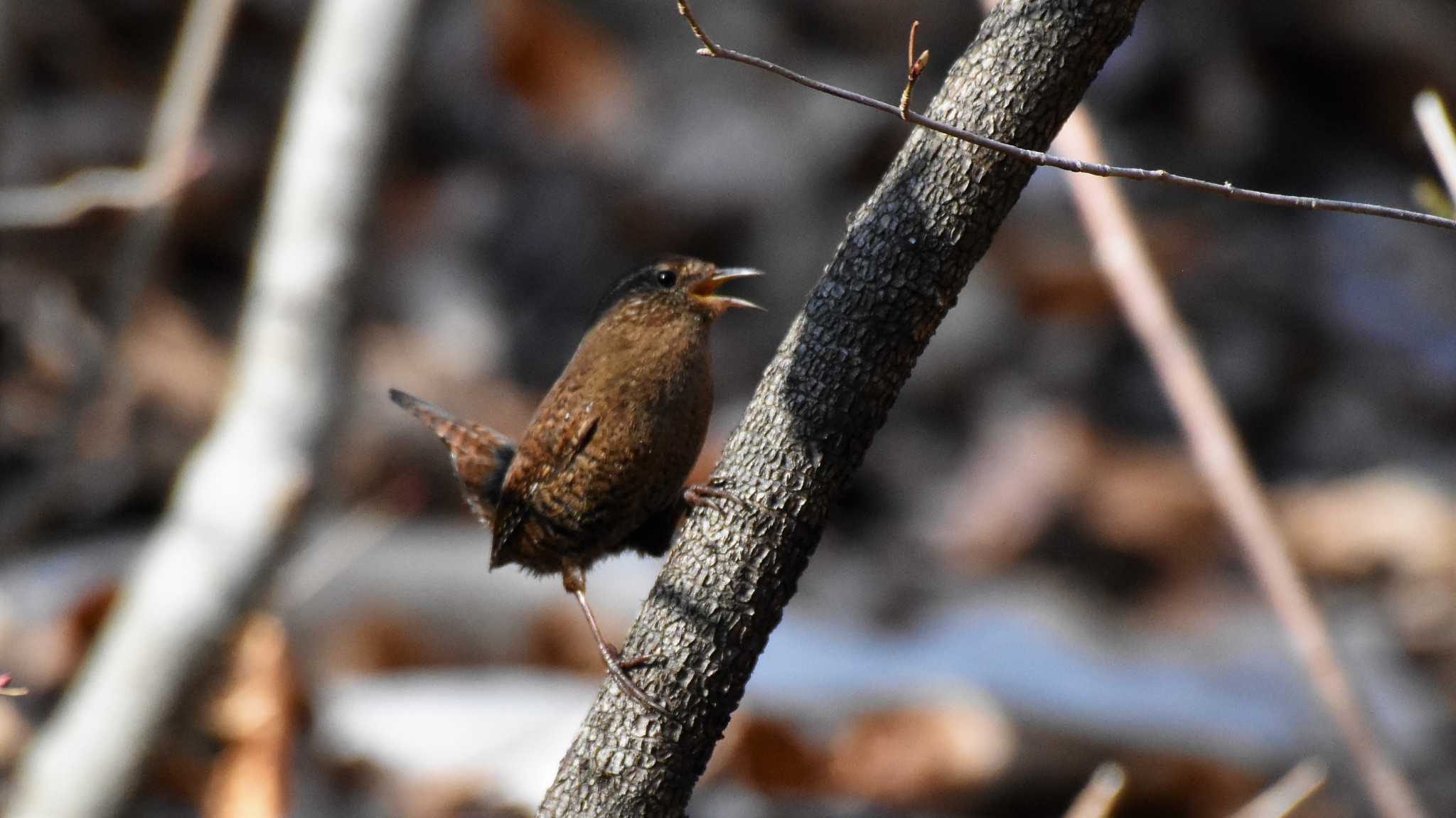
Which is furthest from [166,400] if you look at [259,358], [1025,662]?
[1025,662]

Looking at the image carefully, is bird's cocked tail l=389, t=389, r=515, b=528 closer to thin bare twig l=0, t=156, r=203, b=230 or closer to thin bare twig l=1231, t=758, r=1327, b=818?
thin bare twig l=0, t=156, r=203, b=230

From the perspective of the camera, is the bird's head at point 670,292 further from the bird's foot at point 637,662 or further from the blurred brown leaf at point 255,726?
the blurred brown leaf at point 255,726

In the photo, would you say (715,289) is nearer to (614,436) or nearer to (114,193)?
(614,436)

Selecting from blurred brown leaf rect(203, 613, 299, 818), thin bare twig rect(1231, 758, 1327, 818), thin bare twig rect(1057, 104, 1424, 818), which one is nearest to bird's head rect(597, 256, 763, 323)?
thin bare twig rect(1057, 104, 1424, 818)

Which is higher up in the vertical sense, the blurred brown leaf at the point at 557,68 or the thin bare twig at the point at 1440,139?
the blurred brown leaf at the point at 557,68

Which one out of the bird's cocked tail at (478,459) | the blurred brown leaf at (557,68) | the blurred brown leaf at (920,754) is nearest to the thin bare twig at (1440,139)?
the bird's cocked tail at (478,459)

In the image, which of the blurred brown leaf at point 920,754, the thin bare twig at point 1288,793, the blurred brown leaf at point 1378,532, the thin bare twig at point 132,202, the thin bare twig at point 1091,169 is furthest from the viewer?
the blurred brown leaf at point 1378,532
